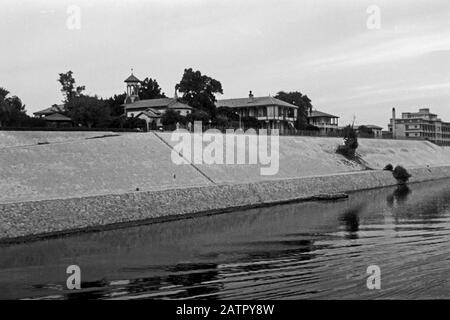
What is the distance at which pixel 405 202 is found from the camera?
1876 inches

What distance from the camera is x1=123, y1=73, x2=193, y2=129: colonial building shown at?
80250 mm

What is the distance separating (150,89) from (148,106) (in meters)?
28.1

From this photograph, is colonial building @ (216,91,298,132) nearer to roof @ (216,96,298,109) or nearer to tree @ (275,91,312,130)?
roof @ (216,96,298,109)

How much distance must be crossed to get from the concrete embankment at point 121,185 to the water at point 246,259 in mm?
2163

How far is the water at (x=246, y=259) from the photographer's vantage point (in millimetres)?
18938

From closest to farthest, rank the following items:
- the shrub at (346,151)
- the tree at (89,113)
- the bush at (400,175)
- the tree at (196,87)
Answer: the bush at (400,175), the tree at (89,113), the shrub at (346,151), the tree at (196,87)

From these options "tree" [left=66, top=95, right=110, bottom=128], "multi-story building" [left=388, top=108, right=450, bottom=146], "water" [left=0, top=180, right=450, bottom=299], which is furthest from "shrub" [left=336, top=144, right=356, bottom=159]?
"multi-story building" [left=388, top=108, right=450, bottom=146]

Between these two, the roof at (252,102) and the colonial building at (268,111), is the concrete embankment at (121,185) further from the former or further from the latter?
the roof at (252,102)

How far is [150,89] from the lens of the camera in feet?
381

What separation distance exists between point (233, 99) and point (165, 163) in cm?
6195

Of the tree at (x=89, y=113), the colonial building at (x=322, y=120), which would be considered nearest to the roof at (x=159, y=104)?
the tree at (x=89, y=113)

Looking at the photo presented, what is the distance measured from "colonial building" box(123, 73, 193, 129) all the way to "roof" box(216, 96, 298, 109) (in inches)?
641

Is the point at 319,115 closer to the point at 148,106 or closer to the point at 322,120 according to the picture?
the point at 322,120
